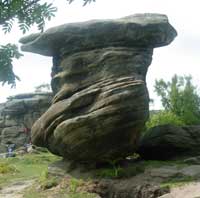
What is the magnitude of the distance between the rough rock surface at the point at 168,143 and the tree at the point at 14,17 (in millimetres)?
10691

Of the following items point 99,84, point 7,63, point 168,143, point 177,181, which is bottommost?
point 177,181

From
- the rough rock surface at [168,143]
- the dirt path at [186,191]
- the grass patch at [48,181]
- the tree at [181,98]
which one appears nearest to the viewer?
the dirt path at [186,191]

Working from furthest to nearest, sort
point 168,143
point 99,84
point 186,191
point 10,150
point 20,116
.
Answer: point 20,116 < point 10,150 < point 168,143 < point 99,84 < point 186,191

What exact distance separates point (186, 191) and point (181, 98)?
25.1 meters

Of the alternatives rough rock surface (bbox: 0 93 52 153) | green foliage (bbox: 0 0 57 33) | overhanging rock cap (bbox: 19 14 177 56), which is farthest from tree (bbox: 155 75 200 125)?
green foliage (bbox: 0 0 57 33)

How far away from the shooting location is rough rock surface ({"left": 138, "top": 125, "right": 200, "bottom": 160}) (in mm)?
13359

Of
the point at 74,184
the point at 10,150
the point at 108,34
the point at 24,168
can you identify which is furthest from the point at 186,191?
the point at 10,150

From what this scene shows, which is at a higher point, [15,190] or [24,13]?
[24,13]

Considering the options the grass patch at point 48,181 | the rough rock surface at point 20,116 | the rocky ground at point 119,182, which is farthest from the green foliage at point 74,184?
the rough rock surface at point 20,116

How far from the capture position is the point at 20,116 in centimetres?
3269

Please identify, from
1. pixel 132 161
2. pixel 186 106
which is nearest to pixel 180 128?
pixel 132 161

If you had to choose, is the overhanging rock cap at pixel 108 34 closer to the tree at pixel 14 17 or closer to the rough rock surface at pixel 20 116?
the tree at pixel 14 17

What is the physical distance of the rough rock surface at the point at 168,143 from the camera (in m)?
13.4

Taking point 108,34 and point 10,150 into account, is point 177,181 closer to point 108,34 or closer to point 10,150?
point 108,34
